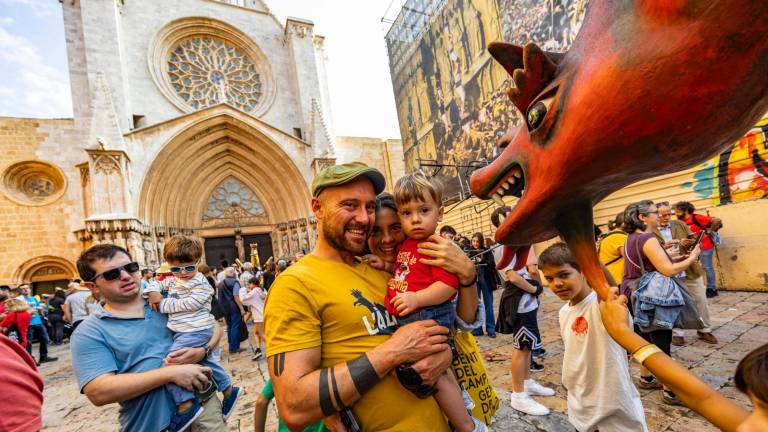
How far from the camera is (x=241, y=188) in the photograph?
1623 cm

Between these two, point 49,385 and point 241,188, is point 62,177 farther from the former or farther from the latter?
point 49,385

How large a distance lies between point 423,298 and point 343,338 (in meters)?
0.36

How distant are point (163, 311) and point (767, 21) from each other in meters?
2.72

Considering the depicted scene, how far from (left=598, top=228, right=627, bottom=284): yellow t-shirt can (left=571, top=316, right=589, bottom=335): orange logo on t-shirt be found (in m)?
1.61

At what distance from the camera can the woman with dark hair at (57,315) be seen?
9.00 m

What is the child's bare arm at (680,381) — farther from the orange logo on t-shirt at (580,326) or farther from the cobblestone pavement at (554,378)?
the cobblestone pavement at (554,378)

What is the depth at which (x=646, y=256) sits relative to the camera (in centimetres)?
271

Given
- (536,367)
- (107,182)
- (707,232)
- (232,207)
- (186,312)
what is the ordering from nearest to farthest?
(186,312) < (536,367) < (707,232) < (107,182) < (232,207)

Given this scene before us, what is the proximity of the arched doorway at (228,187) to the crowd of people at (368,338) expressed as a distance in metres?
13.0

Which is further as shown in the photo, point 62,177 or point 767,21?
point 62,177

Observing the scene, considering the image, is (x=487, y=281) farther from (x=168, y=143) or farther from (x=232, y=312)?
(x=168, y=143)

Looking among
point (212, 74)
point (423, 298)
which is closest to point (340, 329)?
point (423, 298)

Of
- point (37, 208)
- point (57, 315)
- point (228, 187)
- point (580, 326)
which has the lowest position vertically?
point (57, 315)

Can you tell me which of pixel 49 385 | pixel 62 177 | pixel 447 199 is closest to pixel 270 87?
pixel 62 177
